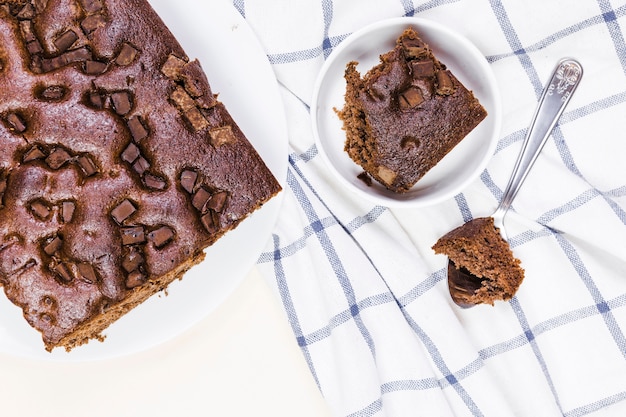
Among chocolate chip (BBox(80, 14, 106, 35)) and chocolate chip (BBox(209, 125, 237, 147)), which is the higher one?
chocolate chip (BBox(80, 14, 106, 35))

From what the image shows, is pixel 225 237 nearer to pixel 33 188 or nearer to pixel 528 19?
pixel 33 188

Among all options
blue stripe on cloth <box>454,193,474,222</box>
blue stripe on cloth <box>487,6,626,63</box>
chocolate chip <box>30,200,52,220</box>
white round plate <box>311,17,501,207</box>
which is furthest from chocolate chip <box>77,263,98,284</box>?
blue stripe on cloth <box>487,6,626,63</box>

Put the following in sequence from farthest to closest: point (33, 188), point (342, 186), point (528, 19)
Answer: point (342, 186), point (528, 19), point (33, 188)

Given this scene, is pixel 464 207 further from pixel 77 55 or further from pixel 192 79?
pixel 77 55

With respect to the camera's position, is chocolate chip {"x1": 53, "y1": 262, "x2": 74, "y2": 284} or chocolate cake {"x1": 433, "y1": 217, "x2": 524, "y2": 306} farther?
chocolate cake {"x1": 433, "y1": 217, "x2": 524, "y2": 306}

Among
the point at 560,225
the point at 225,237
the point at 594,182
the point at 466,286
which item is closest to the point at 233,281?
the point at 225,237

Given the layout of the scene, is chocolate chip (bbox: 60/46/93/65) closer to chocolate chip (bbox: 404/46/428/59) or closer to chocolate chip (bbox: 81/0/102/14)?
chocolate chip (bbox: 81/0/102/14)

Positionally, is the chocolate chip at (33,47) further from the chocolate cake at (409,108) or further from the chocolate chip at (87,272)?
the chocolate cake at (409,108)

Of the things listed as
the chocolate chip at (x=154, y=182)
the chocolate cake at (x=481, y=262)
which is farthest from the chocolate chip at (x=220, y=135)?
the chocolate cake at (x=481, y=262)
